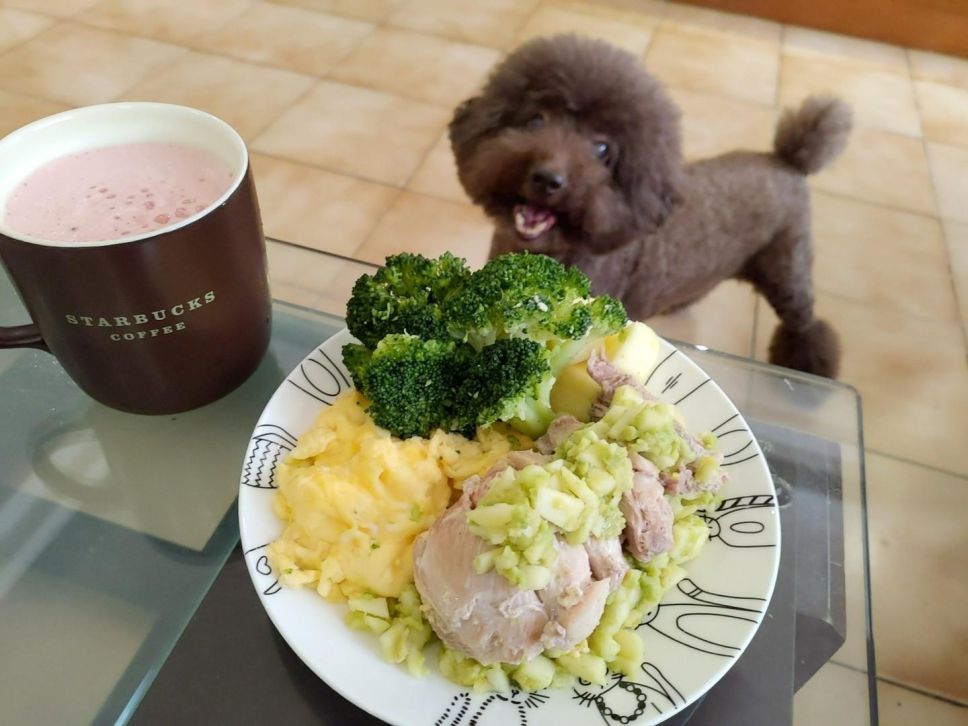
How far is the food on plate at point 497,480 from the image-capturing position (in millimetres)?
503

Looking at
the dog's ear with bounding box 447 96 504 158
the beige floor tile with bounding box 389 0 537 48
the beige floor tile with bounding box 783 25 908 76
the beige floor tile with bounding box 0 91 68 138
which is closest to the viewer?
the dog's ear with bounding box 447 96 504 158

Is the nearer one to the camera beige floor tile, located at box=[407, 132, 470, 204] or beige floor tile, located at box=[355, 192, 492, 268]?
beige floor tile, located at box=[355, 192, 492, 268]

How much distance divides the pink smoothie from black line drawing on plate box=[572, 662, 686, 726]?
0.48m

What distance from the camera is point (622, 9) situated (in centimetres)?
296

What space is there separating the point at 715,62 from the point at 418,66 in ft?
3.55

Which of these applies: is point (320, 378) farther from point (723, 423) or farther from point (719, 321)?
point (719, 321)

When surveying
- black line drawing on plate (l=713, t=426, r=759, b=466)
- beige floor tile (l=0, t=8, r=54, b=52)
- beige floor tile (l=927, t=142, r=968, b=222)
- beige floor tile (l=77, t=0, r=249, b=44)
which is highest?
black line drawing on plate (l=713, t=426, r=759, b=466)

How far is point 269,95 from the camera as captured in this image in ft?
7.64

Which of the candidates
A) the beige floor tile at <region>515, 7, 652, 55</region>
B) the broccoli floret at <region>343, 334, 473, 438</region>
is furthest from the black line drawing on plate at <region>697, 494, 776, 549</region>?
the beige floor tile at <region>515, 7, 652, 55</region>

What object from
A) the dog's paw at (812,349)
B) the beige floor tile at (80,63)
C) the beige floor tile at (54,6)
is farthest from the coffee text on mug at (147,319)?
the beige floor tile at (54,6)

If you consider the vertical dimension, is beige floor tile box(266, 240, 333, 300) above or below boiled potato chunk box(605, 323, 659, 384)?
below

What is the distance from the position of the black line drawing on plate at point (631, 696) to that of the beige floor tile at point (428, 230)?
4.60 ft

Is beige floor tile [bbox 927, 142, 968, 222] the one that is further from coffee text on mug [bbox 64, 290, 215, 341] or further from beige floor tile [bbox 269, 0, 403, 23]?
coffee text on mug [bbox 64, 290, 215, 341]

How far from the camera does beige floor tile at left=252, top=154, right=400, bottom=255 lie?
1926 millimetres
